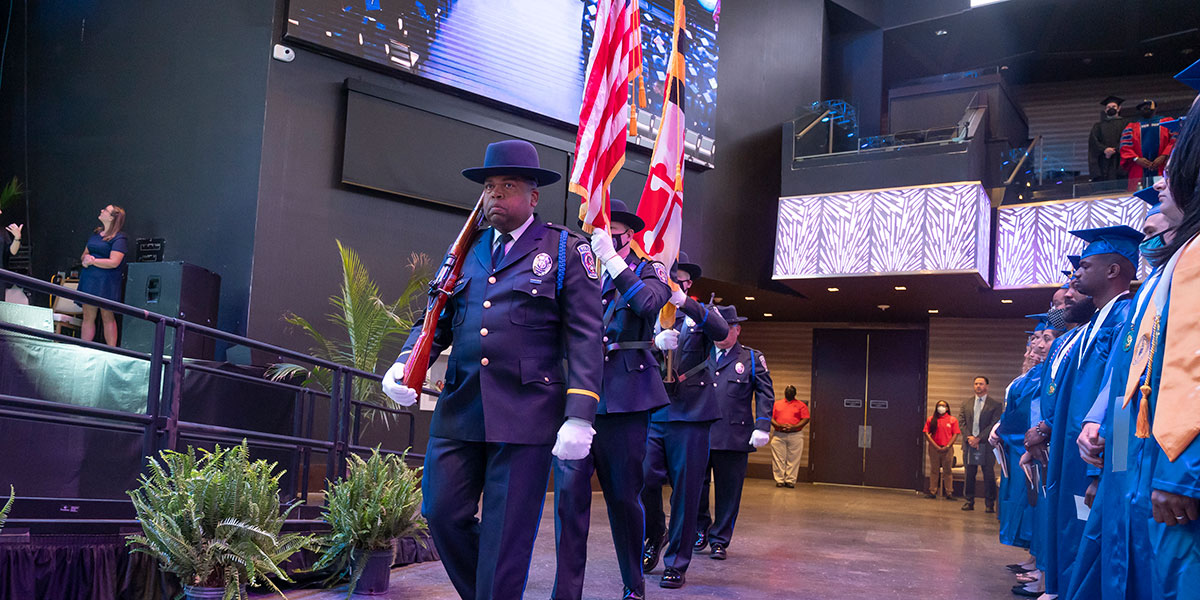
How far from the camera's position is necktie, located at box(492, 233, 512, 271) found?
11.2ft

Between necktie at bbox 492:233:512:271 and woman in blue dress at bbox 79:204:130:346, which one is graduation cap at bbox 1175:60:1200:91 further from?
woman in blue dress at bbox 79:204:130:346

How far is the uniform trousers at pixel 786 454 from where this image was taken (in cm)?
1758

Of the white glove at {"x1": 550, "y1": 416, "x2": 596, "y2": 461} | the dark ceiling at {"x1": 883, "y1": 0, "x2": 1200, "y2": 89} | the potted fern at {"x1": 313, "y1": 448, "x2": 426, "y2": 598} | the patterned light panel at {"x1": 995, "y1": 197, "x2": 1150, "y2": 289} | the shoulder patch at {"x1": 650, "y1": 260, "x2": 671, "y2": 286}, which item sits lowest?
the potted fern at {"x1": 313, "y1": 448, "x2": 426, "y2": 598}

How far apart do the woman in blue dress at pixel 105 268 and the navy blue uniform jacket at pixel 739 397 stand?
213 inches

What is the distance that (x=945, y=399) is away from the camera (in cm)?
1819

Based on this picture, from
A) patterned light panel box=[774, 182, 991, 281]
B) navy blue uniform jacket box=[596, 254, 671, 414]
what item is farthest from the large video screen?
navy blue uniform jacket box=[596, 254, 671, 414]

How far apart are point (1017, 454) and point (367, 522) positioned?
4.60 meters

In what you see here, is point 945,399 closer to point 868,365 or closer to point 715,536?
point 868,365

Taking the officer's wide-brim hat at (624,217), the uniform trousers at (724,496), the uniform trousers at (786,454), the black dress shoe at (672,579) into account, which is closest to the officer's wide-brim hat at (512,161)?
the officer's wide-brim hat at (624,217)

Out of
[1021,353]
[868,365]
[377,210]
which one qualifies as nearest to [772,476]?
[868,365]

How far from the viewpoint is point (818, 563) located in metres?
6.42

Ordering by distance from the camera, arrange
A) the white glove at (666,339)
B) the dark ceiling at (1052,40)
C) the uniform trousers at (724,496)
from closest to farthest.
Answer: the white glove at (666,339), the uniform trousers at (724,496), the dark ceiling at (1052,40)

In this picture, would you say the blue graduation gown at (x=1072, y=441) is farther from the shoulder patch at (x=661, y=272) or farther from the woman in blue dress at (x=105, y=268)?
the woman in blue dress at (x=105, y=268)

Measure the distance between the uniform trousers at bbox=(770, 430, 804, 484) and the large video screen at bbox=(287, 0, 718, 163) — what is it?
704 centimetres
